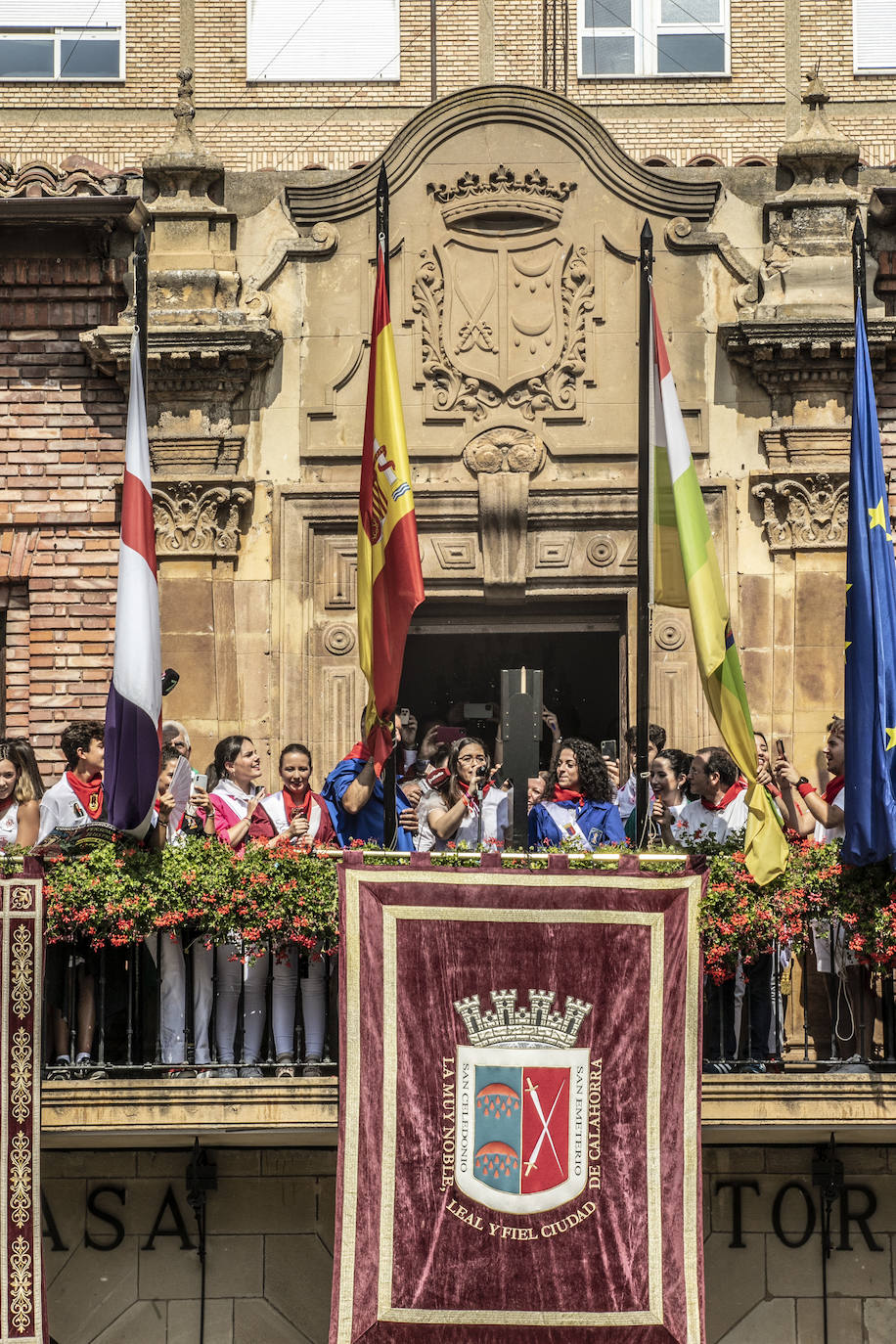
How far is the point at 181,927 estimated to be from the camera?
1062 centimetres

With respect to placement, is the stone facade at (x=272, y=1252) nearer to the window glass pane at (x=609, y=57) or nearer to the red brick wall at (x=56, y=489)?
the red brick wall at (x=56, y=489)

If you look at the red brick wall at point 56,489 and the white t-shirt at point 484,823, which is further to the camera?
the red brick wall at point 56,489

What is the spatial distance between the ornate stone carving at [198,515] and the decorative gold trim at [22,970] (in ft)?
14.6

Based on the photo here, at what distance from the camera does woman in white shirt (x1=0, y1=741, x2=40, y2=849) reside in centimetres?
1098

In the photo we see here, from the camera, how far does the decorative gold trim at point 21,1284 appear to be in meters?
10.2

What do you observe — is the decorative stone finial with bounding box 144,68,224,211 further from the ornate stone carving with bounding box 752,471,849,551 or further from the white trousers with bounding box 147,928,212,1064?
the white trousers with bounding box 147,928,212,1064

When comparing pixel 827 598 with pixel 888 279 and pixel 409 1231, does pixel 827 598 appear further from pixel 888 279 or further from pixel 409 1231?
pixel 409 1231

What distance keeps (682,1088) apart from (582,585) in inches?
193

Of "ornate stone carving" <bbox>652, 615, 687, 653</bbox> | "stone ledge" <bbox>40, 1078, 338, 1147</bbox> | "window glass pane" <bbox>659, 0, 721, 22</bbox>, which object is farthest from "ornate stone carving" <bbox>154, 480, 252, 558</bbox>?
"window glass pane" <bbox>659, 0, 721, 22</bbox>

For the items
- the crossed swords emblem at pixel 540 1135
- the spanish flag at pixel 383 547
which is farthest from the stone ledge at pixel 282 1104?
the spanish flag at pixel 383 547

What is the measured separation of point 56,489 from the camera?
1471 centimetres

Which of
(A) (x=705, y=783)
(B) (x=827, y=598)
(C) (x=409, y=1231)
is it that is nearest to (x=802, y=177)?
(B) (x=827, y=598)

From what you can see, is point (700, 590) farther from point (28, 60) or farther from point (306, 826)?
point (28, 60)

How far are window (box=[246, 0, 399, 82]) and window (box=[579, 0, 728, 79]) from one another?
2.06m
